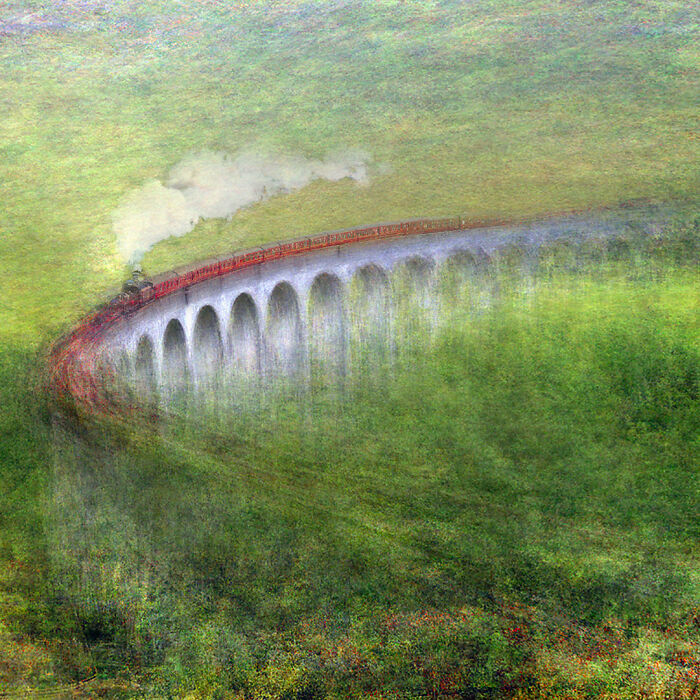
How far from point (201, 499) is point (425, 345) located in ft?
44.3

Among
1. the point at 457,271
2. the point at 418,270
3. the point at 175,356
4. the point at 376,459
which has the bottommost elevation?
the point at 376,459

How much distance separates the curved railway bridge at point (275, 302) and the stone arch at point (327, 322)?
51 millimetres

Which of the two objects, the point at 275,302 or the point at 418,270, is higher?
the point at 418,270

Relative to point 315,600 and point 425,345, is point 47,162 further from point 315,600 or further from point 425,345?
point 315,600

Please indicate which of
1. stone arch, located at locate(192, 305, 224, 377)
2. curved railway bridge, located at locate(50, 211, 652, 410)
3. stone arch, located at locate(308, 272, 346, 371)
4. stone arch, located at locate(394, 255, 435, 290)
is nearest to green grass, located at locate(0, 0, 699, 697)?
curved railway bridge, located at locate(50, 211, 652, 410)

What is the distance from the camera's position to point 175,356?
30.6 m

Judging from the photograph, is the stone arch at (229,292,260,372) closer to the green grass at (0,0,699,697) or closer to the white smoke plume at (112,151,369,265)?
the green grass at (0,0,699,697)

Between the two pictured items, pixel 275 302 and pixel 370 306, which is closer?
pixel 275 302

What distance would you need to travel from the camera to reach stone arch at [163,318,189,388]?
99.1 feet

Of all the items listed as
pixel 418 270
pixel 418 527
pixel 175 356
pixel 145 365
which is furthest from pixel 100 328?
pixel 418 270

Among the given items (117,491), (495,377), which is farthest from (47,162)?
(495,377)

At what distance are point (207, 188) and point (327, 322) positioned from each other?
1794 centimetres

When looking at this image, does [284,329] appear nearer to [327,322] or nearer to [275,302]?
[275,302]

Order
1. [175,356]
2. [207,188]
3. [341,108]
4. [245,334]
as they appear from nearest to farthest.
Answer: [175,356], [245,334], [207,188], [341,108]
